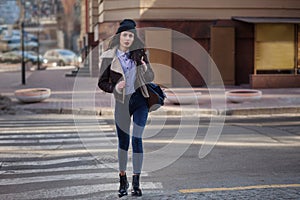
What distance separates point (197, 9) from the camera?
23.9m

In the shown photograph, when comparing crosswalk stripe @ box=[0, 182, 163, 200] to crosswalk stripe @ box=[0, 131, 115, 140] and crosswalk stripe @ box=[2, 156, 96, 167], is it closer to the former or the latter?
crosswalk stripe @ box=[2, 156, 96, 167]

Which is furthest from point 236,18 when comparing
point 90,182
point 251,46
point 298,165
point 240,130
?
point 90,182

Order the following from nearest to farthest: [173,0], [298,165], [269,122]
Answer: [298,165] → [269,122] → [173,0]

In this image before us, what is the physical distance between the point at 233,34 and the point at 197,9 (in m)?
1.80

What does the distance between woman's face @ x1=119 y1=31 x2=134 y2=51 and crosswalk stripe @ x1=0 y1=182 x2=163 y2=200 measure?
170 centimetres

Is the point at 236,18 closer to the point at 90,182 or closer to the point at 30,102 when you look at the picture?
the point at 30,102

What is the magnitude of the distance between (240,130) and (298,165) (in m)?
4.19

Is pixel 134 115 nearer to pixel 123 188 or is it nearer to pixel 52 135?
pixel 123 188

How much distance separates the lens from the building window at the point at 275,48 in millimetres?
23406

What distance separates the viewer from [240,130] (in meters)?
12.5

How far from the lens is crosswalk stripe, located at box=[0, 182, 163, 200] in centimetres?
672

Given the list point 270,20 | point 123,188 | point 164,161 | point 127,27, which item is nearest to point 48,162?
point 164,161

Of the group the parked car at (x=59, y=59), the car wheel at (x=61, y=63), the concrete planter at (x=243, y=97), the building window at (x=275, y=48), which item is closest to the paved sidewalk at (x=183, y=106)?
the concrete planter at (x=243, y=97)

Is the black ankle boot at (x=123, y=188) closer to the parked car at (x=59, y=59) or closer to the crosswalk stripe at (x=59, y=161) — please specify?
the crosswalk stripe at (x=59, y=161)
